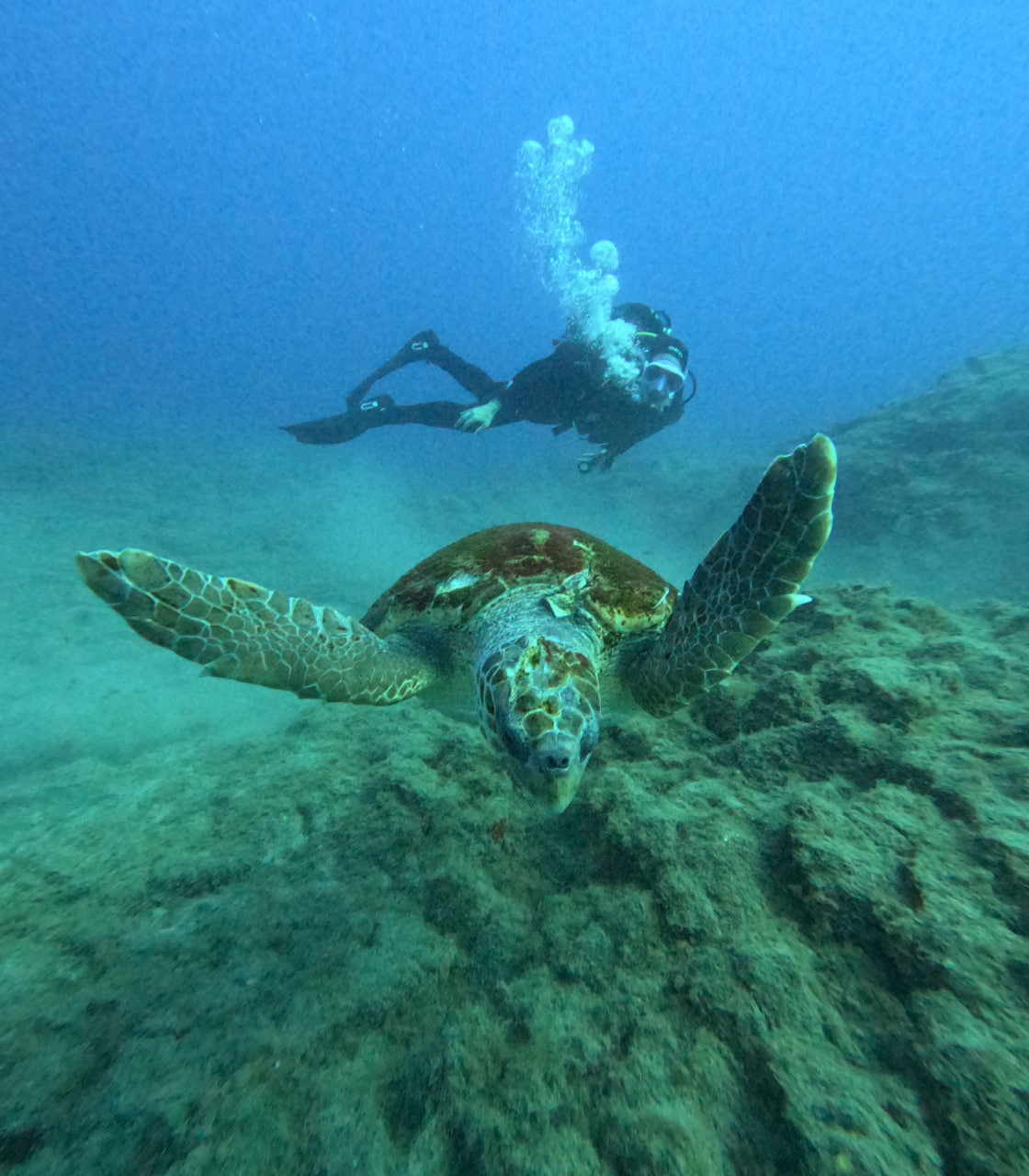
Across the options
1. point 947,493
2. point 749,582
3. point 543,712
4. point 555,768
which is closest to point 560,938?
point 555,768

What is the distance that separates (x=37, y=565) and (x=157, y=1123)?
953 cm

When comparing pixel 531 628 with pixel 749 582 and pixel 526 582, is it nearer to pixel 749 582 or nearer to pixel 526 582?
pixel 526 582

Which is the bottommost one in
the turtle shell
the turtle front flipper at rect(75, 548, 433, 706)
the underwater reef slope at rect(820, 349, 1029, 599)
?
the turtle front flipper at rect(75, 548, 433, 706)

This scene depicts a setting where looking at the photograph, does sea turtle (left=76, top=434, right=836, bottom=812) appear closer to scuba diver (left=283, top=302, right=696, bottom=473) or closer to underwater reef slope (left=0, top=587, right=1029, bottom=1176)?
underwater reef slope (left=0, top=587, right=1029, bottom=1176)

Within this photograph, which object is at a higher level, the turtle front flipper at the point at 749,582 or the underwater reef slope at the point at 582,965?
the turtle front flipper at the point at 749,582

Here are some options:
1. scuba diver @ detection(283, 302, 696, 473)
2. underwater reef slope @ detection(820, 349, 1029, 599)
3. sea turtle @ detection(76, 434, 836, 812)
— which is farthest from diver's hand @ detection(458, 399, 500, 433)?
underwater reef slope @ detection(820, 349, 1029, 599)

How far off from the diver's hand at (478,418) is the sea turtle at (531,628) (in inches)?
280

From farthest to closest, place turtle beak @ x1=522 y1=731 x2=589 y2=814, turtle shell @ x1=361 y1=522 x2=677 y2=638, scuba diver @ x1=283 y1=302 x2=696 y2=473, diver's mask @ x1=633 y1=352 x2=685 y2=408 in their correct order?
1. scuba diver @ x1=283 y1=302 x2=696 y2=473
2. diver's mask @ x1=633 y1=352 x2=685 y2=408
3. turtle shell @ x1=361 y1=522 x2=677 y2=638
4. turtle beak @ x1=522 y1=731 x2=589 y2=814

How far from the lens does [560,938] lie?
1861 mm

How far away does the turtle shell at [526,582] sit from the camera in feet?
10.3

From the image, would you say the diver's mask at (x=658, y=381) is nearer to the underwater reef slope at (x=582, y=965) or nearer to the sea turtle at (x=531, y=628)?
the sea turtle at (x=531, y=628)

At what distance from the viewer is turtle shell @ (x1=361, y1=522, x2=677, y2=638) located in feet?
10.3

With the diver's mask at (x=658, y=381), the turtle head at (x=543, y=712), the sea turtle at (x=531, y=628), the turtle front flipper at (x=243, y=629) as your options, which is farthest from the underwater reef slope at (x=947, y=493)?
the turtle front flipper at (x=243, y=629)

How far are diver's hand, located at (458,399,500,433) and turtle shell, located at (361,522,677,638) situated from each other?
6684 mm
